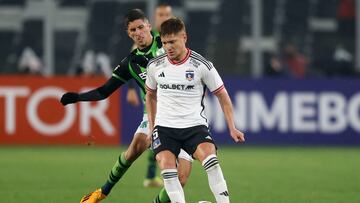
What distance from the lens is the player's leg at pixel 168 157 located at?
30.7 ft

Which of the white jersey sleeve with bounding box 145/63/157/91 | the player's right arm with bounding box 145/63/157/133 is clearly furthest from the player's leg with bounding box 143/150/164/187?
the white jersey sleeve with bounding box 145/63/157/91

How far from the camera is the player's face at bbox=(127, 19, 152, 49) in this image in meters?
10.6

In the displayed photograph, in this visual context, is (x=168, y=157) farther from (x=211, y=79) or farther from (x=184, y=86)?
(x=211, y=79)

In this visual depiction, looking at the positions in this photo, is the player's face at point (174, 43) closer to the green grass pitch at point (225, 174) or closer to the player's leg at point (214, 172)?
the player's leg at point (214, 172)

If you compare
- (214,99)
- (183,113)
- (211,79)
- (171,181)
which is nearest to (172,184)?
(171,181)

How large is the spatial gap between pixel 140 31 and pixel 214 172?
203 cm

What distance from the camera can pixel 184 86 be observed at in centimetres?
946

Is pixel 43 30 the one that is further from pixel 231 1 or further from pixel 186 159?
pixel 186 159

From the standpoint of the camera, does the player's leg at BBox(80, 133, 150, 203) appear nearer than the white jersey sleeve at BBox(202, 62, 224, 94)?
No

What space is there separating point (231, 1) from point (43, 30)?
15.0ft

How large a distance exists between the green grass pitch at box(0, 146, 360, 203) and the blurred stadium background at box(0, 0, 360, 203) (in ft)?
0.09

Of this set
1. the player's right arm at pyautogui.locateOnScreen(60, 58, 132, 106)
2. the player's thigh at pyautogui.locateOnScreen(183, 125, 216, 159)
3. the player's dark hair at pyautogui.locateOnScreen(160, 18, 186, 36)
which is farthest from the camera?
the player's right arm at pyautogui.locateOnScreen(60, 58, 132, 106)

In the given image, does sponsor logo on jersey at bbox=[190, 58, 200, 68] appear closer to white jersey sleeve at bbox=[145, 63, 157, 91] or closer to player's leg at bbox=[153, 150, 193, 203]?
white jersey sleeve at bbox=[145, 63, 157, 91]

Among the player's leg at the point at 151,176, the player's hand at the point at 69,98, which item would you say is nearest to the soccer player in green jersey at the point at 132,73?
the player's hand at the point at 69,98
